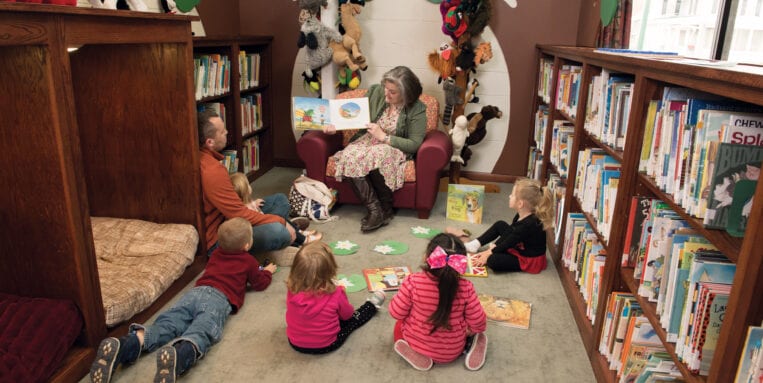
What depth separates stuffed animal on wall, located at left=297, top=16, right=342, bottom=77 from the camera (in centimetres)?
405

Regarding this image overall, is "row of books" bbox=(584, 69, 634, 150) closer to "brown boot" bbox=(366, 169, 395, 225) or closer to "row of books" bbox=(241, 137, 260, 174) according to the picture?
"brown boot" bbox=(366, 169, 395, 225)

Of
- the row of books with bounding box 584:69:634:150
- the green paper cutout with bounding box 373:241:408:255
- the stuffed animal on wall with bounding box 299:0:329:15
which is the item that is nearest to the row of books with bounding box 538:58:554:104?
the row of books with bounding box 584:69:634:150

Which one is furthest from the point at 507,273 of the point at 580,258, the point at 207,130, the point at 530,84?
the point at 530,84

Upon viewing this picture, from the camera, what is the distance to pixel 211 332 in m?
2.21

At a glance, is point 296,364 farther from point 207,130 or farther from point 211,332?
point 207,130

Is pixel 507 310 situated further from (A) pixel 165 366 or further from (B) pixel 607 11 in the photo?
(B) pixel 607 11

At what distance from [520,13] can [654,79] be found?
9.25ft

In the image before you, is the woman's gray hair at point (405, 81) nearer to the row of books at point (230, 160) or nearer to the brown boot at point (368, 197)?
A: the brown boot at point (368, 197)

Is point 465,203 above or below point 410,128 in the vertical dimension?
below

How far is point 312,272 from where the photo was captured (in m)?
2.07

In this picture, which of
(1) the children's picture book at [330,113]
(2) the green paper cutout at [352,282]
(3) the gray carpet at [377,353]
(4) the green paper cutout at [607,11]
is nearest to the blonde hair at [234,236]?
(3) the gray carpet at [377,353]

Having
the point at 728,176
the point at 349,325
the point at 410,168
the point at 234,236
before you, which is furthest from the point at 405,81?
the point at 728,176

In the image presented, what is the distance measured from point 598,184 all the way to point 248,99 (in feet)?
10.1

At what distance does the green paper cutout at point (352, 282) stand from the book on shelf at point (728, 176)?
1748mm
